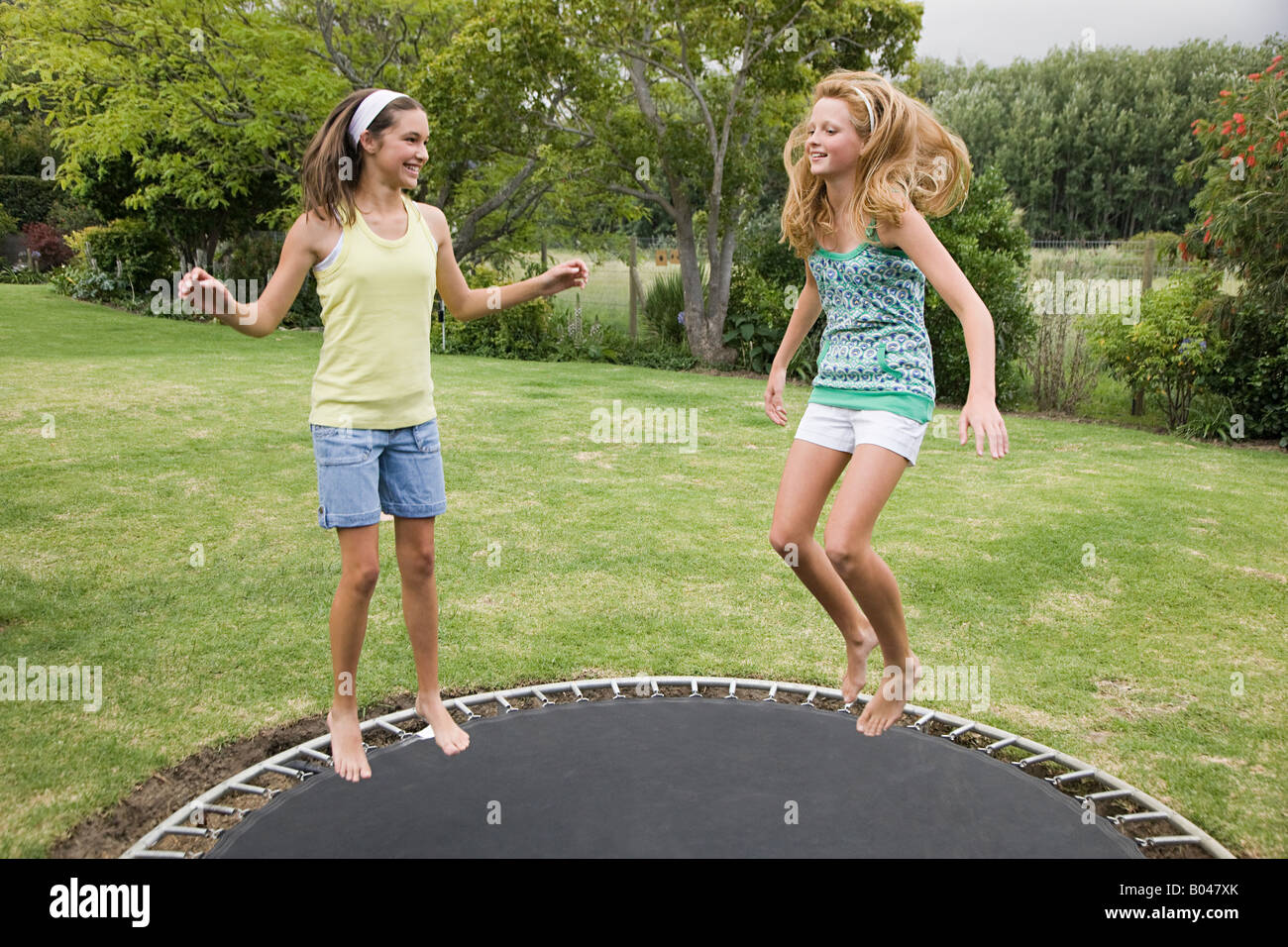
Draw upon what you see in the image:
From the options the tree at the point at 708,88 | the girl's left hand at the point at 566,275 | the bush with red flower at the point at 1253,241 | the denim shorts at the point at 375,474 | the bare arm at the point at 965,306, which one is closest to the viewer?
the bare arm at the point at 965,306

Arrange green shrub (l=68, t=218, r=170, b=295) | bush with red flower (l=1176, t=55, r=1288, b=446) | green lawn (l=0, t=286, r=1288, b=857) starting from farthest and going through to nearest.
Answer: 1. green shrub (l=68, t=218, r=170, b=295)
2. bush with red flower (l=1176, t=55, r=1288, b=446)
3. green lawn (l=0, t=286, r=1288, b=857)

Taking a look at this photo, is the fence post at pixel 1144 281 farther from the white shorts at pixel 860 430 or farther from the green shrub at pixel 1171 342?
the white shorts at pixel 860 430

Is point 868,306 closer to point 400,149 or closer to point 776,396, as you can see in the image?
point 776,396

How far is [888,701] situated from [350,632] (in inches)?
58.1

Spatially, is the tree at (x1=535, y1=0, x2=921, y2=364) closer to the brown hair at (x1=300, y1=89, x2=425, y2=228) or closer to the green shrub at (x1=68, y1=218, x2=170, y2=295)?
the green shrub at (x1=68, y1=218, x2=170, y2=295)

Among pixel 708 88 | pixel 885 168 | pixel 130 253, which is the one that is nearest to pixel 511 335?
pixel 708 88

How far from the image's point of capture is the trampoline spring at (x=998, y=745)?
9.74 feet

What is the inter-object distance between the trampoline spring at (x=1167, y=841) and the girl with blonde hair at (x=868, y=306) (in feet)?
2.41

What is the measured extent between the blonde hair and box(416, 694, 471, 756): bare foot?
1.57 meters

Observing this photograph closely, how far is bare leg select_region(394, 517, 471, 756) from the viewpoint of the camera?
8.84ft

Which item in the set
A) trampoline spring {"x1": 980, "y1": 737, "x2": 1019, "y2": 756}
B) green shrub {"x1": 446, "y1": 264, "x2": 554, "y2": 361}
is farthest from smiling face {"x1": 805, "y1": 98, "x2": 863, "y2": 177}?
green shrub {"x1": 446, "y1": 264, "x2": 554, "y2": 361}

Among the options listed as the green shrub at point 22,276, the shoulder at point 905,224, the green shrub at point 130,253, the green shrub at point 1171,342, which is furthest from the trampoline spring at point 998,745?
the green shrub at point 22,276
